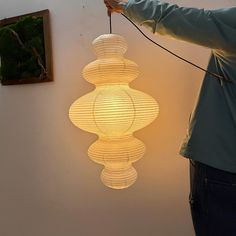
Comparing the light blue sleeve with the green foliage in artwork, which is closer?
the light blue sleeve

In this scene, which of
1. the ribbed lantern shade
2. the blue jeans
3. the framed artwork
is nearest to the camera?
the blue jeans

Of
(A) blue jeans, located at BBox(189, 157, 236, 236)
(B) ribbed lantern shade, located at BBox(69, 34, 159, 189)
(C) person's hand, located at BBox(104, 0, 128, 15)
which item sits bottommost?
(A) blue jeans, located at BBox(189, 157, 236, 236)

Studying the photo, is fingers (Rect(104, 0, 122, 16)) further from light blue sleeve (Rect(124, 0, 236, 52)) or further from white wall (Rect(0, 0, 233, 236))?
white wall (Rect(0, 0, 233, 236))

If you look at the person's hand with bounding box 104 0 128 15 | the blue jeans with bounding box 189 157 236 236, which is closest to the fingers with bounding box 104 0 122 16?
the person's hand with bounding box 104 0 128 15

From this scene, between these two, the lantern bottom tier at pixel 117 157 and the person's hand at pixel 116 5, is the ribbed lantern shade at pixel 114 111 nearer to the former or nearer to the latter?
the lantern bottom tier at pixel 117 157

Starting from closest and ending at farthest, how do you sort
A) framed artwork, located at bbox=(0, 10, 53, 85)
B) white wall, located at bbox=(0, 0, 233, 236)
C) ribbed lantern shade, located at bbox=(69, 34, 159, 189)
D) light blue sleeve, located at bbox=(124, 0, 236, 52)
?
light blue sleeve, located at bbox=(124, 0, 236, 52) < ribbed lantern shade, located at bbox=(69, 34, 159, 189) < white wall, located at bbox=(0, 0, 233, 236) < framed artwork, located at bbox=(0, 10, 53, 85)

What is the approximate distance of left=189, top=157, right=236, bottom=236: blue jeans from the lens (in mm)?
755

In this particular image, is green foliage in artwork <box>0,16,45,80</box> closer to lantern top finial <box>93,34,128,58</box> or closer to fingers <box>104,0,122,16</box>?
lantern top finial <box>93,34,128,58</box>

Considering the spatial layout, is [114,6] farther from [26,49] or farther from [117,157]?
[26,49]

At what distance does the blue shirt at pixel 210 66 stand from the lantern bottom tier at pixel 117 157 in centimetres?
18

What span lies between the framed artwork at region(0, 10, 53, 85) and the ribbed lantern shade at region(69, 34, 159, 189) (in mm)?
474

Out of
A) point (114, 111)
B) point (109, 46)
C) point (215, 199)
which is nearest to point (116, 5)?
point (109, 46)

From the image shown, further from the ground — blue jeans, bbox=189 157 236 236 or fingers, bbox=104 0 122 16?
fingers, bbox=104 0 122 16

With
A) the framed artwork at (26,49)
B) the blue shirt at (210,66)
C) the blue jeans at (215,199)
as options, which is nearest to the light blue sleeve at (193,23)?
the blue shirt at (210,66)
